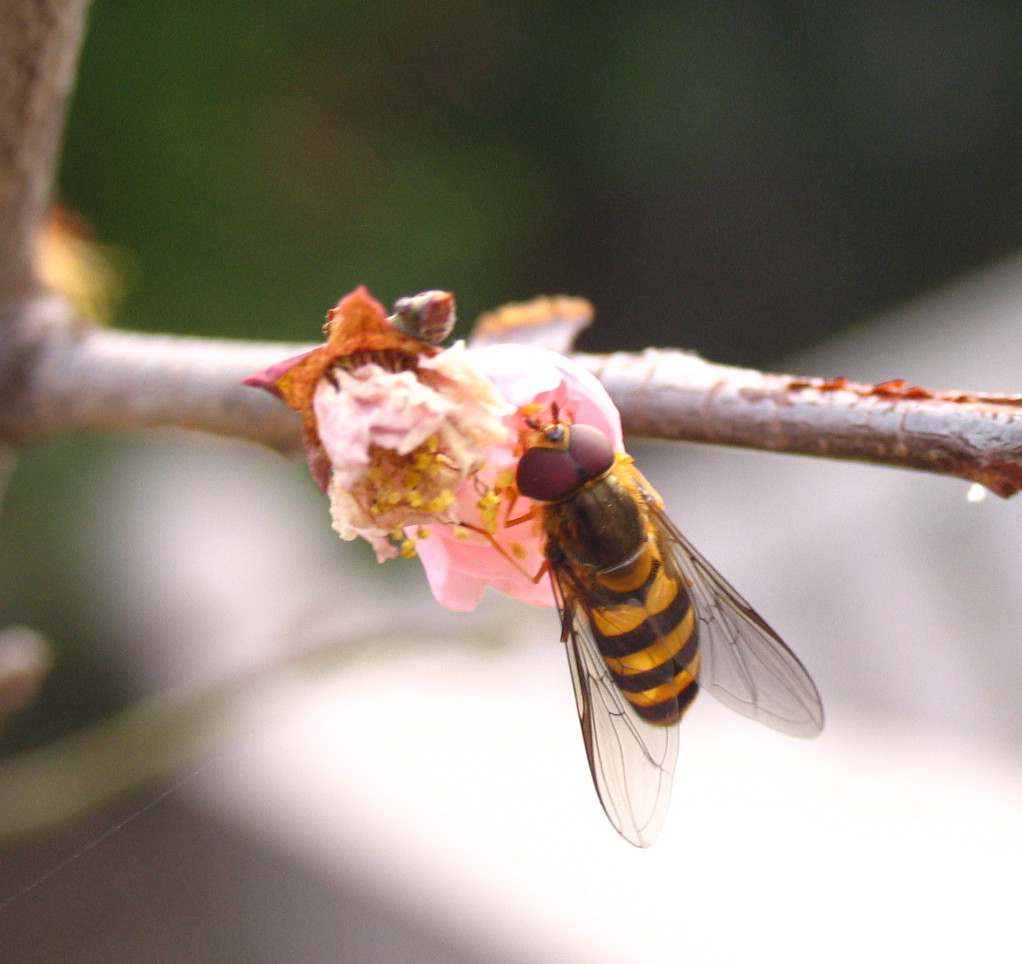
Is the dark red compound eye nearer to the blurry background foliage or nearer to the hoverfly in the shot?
the hoverfly

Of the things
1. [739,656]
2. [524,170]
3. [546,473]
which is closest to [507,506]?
[546,473]

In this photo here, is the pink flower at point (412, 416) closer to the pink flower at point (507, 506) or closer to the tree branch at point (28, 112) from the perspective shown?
the pink flower at point (507, 506)

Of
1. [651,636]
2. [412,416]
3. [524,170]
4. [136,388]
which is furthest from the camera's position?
[524,170]

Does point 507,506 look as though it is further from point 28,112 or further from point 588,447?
point 28,112

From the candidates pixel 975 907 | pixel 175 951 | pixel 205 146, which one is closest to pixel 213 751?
pixel 175 951

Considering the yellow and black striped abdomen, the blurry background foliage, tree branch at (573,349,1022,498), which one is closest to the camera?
tree branch at (573,349,1022,498)

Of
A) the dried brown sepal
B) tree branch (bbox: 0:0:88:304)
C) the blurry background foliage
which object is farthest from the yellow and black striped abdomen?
the blurry background foliage
